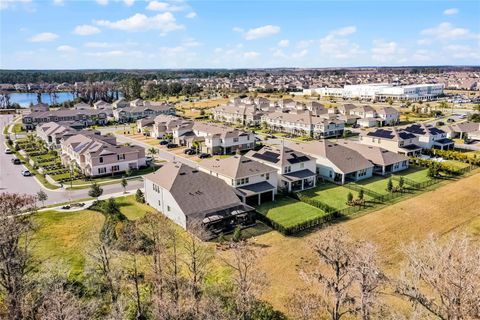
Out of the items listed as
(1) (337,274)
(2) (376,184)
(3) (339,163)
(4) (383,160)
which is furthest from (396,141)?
(1) (337,274)

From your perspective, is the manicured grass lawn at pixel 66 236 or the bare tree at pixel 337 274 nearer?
the bare tree at pixel 337 274

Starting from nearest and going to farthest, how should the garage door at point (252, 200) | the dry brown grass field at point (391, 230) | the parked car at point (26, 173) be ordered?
the dry brown grass field at point (391, 230) → the garage door at point (252, 200) → the parked car at point (26, 173)

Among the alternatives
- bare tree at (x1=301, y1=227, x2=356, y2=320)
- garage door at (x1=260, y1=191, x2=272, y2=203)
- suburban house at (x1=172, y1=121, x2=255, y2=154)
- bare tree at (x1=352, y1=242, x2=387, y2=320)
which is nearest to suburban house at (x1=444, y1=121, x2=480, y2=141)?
suburban house at (x1=172, y1=121, x2=255, y2=154)

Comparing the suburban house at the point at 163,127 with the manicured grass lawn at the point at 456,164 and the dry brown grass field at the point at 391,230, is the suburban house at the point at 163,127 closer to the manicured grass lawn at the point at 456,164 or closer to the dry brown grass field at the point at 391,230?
the dry brown grass field at the point at 391,230

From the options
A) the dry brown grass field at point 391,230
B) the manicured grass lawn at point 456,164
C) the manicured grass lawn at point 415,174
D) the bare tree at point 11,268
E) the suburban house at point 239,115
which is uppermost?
the suburban house at point 239,115

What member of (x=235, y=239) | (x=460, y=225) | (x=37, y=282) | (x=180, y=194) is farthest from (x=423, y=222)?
(x=37, y=282)

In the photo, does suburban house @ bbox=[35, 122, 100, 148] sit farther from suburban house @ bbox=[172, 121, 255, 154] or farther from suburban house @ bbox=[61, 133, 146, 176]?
suburban house @ bbox=[172, 121, 255, 154]

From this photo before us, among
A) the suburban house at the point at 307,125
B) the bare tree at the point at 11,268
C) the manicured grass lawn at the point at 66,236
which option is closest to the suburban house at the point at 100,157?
the manicured grass lawn at the point at 66,236
